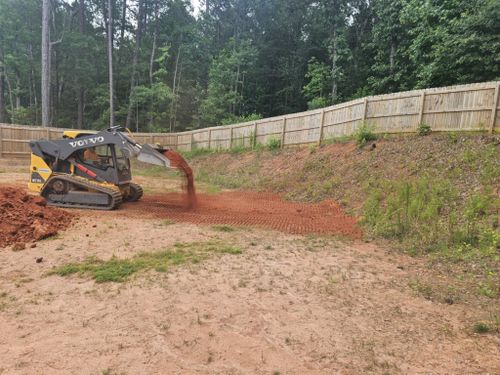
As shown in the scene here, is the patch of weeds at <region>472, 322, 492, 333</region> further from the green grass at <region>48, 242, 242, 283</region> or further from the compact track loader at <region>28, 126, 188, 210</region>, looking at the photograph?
the compact track loader at <region>28, 126, 188, 210</region>

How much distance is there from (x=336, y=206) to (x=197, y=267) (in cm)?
573

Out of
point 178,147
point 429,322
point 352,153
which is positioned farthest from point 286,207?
point 178,147

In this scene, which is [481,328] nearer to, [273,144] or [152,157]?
[152,157]

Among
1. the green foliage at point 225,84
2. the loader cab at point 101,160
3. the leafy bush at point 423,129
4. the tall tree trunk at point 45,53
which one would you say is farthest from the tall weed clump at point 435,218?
the green foliage at point 225,84

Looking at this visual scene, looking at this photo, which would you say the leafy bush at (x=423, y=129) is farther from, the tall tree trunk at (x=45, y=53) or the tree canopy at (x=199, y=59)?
the tall tree trunk at (x=45, y=53)

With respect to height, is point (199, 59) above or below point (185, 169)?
above

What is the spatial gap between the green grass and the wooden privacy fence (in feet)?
26.6

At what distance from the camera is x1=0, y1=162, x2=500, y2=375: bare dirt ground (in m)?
2.77

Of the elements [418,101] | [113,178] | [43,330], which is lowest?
[43,330]

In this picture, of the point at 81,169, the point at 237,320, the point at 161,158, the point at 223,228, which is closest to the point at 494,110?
the point at 223,228

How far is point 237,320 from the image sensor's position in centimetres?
345

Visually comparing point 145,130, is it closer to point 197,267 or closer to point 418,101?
point 418,101

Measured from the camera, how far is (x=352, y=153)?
12102 millimetres

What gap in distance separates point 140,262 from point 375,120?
10.3 metres
